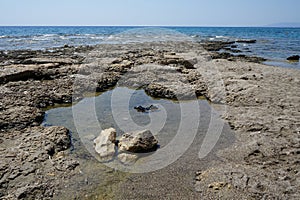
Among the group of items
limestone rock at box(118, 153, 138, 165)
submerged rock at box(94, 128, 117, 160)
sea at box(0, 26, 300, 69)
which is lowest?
limestone rock at box(118, 153, 138, 165)

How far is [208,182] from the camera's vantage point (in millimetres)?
3918

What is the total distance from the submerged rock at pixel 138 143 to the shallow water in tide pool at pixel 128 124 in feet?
0.83

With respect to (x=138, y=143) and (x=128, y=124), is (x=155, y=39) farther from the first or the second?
(x=138, y=143)

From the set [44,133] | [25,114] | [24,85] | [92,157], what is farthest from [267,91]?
[24,85]

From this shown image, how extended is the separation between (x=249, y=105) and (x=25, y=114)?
6500 mm

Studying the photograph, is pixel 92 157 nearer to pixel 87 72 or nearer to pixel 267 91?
pixel 267 91

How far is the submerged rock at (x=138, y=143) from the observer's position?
16.0ft

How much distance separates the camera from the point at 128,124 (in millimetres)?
6473

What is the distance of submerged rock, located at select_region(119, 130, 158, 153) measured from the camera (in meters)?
4.88

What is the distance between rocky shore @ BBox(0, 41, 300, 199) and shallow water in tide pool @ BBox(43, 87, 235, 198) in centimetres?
19

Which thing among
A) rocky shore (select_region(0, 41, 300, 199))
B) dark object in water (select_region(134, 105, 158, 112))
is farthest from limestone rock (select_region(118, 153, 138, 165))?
dark object in water (select_region(134, 105, 158, 112))

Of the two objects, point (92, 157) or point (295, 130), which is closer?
point (92, 157)

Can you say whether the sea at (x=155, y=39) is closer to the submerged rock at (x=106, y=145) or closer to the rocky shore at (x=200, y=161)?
the rocky shore at (x=200, y=161)

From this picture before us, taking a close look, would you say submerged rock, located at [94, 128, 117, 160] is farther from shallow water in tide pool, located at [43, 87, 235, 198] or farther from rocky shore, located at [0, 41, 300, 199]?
rocky shore, located at [0, 41, 300, 199]
